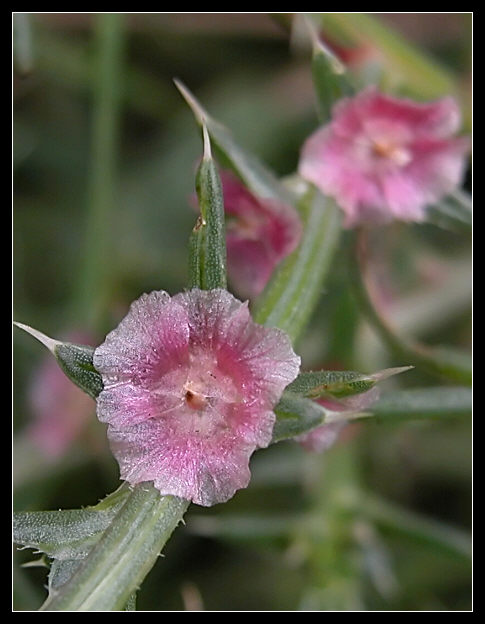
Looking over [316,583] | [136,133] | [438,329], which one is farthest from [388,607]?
[136,133]

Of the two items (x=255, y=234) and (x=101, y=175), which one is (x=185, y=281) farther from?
(x=255, y=234)

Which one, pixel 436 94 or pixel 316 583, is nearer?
pixel 316 583

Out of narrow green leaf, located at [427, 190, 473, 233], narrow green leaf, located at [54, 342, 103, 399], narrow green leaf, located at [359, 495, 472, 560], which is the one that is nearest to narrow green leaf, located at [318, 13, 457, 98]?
narrow green leaf, located at [427, 190, 473, 233]

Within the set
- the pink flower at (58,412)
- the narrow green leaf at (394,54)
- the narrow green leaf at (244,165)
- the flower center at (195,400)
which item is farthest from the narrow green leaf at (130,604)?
the narrow green leaf at (394,54)

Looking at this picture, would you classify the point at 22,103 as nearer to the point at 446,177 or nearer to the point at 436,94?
the point at 436,94

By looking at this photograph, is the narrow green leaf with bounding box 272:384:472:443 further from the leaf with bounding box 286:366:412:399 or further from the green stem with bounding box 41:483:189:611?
the green stem with bounding box 41:483:189:611

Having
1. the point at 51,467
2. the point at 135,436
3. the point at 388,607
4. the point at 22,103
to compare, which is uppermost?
the point at 22,103
